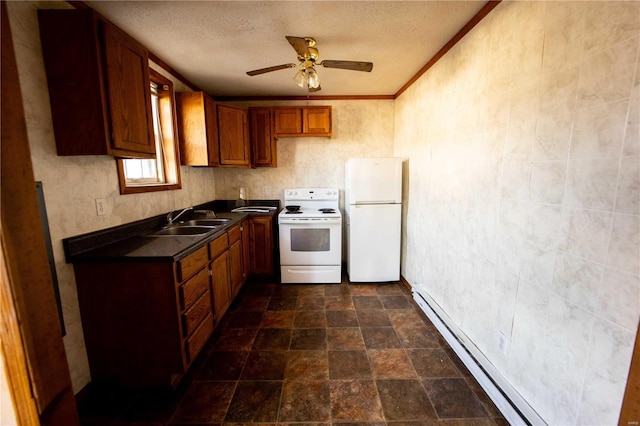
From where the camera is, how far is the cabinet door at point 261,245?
3.12 m

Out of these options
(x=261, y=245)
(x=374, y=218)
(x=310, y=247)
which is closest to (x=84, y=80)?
(x=261, y=245)

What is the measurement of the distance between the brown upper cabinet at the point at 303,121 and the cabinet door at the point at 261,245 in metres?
1.21

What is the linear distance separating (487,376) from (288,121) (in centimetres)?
322

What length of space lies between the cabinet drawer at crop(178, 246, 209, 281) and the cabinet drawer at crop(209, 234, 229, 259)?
0.36ft

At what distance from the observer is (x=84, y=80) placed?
4.63 ft

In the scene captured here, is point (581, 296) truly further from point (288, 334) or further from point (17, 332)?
point (288, 334)

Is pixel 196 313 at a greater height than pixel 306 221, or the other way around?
pixel 306 221

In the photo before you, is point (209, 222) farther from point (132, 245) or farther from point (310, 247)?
point (310, 247)

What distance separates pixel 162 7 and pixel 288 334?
2531mm

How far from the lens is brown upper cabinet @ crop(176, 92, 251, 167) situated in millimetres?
2627

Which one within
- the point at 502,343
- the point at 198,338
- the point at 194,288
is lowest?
the point at 198,338

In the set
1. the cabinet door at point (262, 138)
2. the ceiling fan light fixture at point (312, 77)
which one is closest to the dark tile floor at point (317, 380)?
the cabinet door at point (262, 138)

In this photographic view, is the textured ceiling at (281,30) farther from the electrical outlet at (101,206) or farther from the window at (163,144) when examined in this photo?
the electrical outlet at (101,206)

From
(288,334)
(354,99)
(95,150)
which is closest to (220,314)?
(288,334)
